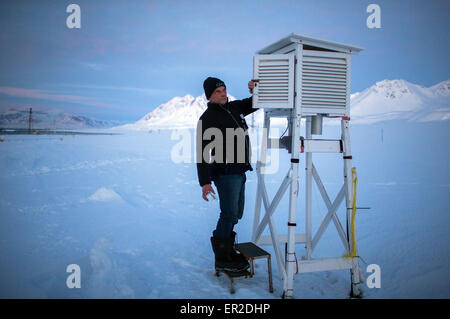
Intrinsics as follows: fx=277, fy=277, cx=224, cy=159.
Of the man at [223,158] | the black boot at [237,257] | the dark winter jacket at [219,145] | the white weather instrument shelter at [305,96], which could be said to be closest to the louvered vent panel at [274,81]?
the white weather instrument shelter at [305,96]

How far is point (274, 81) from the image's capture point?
2680mm

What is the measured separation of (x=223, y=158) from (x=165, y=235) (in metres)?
2.02

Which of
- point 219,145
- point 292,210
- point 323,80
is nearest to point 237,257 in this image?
point 292,210

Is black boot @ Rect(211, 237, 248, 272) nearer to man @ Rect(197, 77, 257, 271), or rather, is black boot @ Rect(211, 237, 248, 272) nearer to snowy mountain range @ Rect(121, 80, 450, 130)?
man @ Rect(197, 77, 257, 271)

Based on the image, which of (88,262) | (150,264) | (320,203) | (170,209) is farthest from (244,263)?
(320,203)

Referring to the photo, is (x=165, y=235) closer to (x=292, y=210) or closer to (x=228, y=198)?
(x=228, y=198)

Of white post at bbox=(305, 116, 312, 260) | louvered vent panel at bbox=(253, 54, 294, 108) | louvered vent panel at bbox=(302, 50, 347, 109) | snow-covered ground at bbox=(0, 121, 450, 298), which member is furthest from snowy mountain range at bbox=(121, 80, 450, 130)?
louvered vent panel at bbox=(253, 54, 294, 108)

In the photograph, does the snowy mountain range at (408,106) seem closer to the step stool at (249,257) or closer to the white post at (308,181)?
the white post at (308,181)

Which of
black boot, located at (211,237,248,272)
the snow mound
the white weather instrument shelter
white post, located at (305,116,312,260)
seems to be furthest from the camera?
the snow mound

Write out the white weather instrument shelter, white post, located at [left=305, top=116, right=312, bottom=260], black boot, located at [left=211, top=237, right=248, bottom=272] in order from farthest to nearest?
white post, located at [left=305, top=116, right=312, bottom=260], black boot, located at [left=211, top=237, right=248, bottom=272], the white weather instrument shelter

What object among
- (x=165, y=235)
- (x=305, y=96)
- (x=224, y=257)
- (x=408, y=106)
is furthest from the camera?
(x=408, y=106)

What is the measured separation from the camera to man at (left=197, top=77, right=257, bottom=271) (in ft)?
9.22
